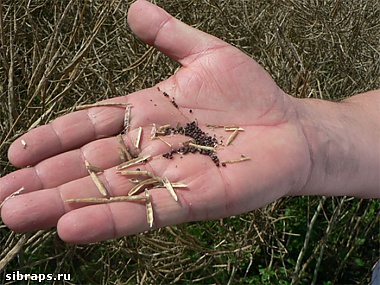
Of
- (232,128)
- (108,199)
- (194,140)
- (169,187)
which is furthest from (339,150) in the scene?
(108,199)

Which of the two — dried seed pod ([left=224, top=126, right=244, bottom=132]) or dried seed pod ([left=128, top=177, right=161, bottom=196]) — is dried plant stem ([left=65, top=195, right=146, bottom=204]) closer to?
dried seed pod ([left=128, top=177, right=161, bottom=196])

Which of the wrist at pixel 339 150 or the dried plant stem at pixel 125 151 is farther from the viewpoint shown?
the wrist at pixel 339 150

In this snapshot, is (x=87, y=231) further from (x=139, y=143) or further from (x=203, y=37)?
(x=203, y=37)

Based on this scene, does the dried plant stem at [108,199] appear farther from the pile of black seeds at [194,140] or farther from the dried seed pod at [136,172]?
the pile of black seeds at [194,140]

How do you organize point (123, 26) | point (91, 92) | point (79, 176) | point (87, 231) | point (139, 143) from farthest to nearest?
point (123, 26) → point (91, 92) → point (139, 143) → point (79, 176) → point (87, 231)

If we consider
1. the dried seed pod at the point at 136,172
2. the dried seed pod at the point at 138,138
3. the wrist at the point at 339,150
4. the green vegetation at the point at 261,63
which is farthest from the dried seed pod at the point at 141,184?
the green vegetation at the point at 261,63

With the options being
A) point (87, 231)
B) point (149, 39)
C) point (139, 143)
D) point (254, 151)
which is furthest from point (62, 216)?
point (149, 39)
